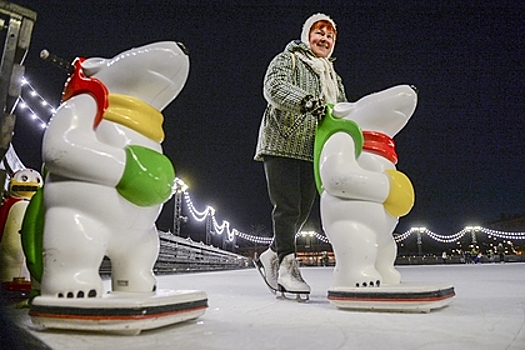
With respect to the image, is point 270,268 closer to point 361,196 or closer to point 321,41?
point 361,196

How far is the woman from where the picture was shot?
2287 millimetres

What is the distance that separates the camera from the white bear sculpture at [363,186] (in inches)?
71.6

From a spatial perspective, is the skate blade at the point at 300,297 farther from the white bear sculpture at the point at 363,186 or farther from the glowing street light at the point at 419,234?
the glowing street light at the point at 419,234

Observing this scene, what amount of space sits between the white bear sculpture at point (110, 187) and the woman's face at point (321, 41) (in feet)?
3.99

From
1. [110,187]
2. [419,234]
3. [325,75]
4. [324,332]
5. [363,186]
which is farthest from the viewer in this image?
[419,234]

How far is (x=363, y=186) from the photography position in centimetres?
182

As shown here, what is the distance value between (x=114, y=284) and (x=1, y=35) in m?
1.12

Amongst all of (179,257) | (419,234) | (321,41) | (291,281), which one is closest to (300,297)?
(291,281)

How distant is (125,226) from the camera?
1.41 m

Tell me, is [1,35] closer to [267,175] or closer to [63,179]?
[63,179]

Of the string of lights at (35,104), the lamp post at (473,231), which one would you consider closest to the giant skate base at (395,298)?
the string of lights at (35,104)

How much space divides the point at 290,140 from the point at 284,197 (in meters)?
0.33

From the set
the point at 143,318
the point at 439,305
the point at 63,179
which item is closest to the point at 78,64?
the point at 63,179

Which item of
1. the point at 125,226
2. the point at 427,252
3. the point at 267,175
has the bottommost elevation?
Result: the point at 427,252
